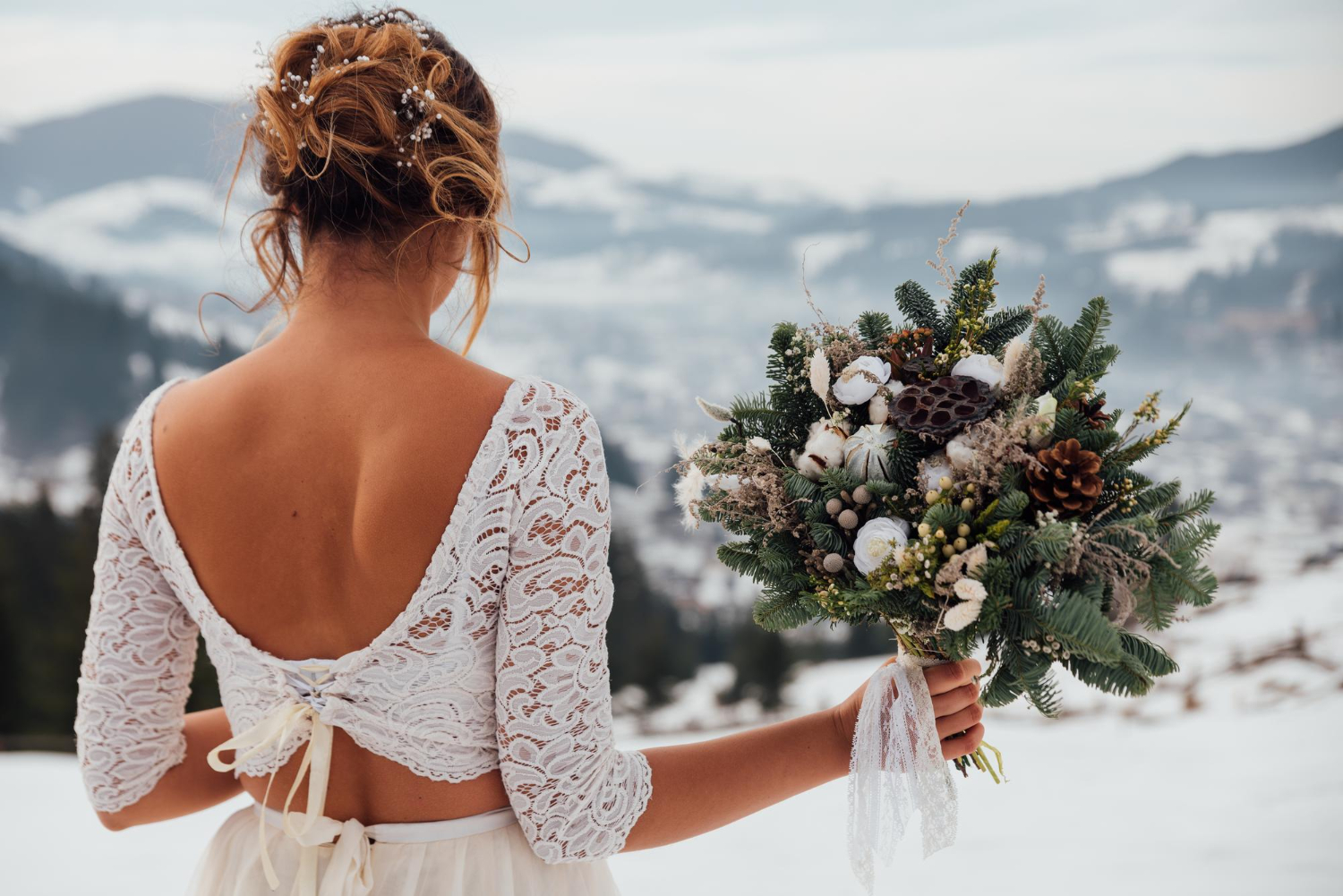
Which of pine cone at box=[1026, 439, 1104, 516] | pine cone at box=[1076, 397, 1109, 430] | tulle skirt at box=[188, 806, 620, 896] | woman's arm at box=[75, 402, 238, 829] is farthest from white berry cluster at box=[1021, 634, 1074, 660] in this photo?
woman's arm at box=[75, 402, 238, 829]

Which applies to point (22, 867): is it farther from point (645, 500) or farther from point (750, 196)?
point (750, 196)

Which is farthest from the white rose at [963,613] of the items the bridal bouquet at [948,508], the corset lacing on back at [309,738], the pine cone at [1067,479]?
the corset lacing on back at [309,738]

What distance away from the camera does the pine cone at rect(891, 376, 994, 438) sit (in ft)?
3.09

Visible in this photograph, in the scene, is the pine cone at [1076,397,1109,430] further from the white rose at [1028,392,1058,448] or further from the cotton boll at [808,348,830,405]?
the cotton boll at [808,348,830,405]

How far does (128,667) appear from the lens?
3.50ft

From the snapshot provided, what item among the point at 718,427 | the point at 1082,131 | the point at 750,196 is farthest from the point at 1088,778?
the point at 750,196

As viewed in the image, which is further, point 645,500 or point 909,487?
point 645,500

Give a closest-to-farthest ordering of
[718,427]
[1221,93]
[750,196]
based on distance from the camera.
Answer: [718,427] → [1221,93] → [750,196]

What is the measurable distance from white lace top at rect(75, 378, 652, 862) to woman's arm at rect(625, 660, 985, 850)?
0.03m

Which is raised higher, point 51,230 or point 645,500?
point 51,230

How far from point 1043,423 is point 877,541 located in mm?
192

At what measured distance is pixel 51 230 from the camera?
24.2 feet

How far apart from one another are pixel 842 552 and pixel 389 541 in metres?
0.45

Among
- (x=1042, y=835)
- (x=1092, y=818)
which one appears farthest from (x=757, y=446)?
(x=1092, y=818)
